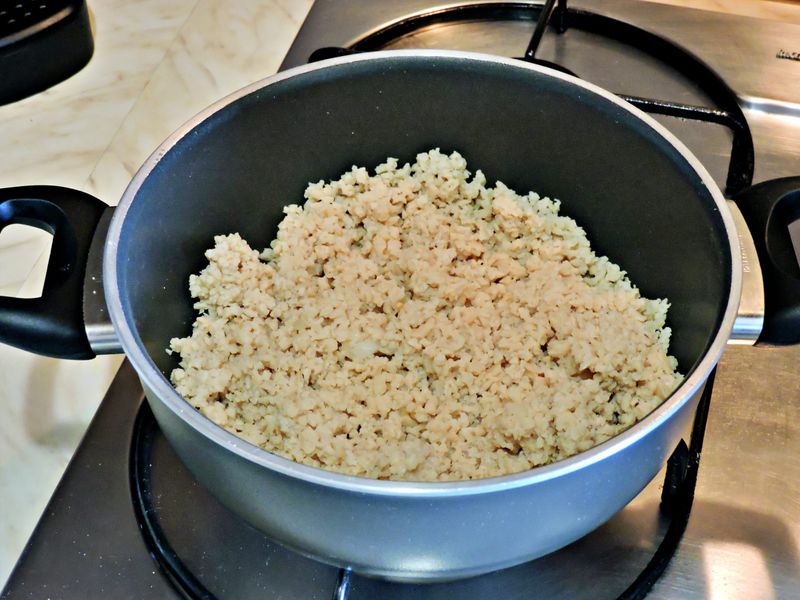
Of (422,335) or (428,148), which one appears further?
(428,148)

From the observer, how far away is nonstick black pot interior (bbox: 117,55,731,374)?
2.12ft

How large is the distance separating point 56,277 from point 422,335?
0.31 m

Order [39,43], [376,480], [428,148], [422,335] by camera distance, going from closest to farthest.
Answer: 1. [376,480]
2. [422,335]
3. [428,148]
4. [39,43]

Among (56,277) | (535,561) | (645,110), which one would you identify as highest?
(645,110)

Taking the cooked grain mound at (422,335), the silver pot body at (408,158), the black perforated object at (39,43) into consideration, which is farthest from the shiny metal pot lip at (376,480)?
the black perforated object at (39,43)

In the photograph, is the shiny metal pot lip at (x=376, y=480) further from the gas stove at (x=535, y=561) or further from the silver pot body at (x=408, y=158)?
the gas stove at (x=535, y=561)

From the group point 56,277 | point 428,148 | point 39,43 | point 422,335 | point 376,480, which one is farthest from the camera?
point 39,43

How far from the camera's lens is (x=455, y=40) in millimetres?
1032

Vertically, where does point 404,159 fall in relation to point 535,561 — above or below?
above

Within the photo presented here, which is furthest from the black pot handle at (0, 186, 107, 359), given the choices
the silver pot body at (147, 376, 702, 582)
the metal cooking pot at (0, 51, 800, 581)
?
the silver pot body at (147, 376, 702, 582)

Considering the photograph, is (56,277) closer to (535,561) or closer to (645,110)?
(535,561)

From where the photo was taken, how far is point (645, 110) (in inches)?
35.0

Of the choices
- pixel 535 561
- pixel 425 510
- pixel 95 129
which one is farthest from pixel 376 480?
pixel 95 129

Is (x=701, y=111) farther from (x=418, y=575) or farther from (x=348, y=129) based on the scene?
(x=418, y=575)
